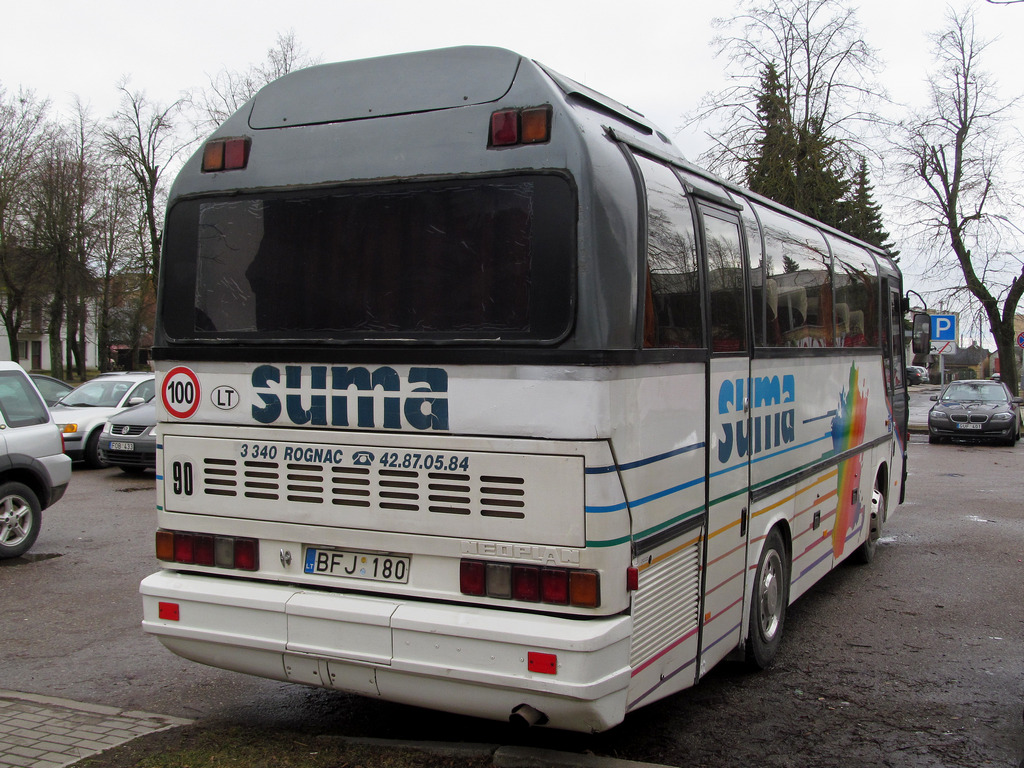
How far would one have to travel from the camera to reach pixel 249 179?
473cm

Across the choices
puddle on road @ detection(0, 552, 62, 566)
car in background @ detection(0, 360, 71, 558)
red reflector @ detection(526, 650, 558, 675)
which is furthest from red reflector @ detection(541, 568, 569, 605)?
puddle on road @ detection(0, 552, 62, 566)

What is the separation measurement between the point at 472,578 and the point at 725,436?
180 cm

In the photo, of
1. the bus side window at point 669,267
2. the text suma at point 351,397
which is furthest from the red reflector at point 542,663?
the bus side window at point 669,267

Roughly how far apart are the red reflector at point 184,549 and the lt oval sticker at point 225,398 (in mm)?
651

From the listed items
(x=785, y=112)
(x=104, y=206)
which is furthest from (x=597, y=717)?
(x=104, y=206)

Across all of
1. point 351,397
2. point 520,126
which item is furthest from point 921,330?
point 351,397

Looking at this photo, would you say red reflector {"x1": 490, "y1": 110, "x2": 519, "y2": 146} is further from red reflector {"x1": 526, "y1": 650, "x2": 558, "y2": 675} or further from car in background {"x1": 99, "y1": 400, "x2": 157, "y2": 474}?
car in background {"x1": 99, "y1": 400, "x2": 157, "y2": 474}

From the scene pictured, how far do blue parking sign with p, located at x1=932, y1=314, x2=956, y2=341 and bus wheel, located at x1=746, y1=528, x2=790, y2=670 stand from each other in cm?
2314

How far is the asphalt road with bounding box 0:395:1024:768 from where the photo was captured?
194 inches

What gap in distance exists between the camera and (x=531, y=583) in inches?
158

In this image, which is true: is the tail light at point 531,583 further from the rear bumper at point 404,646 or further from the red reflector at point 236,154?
the red reflector at point 236,154

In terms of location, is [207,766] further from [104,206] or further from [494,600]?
[104,206]

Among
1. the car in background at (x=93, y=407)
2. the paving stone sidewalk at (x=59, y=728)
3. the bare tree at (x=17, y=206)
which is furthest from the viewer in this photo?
the bare tree at (x=17, y=206)

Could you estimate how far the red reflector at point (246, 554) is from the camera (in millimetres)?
4590
